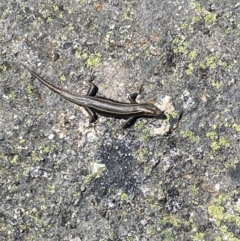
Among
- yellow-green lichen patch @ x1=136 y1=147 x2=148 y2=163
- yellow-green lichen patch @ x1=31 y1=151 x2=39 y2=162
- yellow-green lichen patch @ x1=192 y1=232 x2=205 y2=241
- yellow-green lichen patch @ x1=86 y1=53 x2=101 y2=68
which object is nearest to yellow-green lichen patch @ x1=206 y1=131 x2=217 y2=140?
yellow-green lichen patch @ x1=136 y1=147 x2=148 y2=163

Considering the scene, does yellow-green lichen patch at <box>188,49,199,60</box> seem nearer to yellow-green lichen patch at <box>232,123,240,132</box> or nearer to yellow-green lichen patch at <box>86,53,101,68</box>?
yellow-green lichen patch at <box>232,123,240,132</box>

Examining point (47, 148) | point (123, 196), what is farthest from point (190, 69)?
point (47, 148)

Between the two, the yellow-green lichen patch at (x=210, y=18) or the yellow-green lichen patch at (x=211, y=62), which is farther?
the yellow-green lichen patch at (x=210, y=18)

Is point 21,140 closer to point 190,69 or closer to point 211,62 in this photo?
point 190,69

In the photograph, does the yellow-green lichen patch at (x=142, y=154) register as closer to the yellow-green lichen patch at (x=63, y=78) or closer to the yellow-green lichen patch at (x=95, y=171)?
the yellow-green lichen patch at (x=95, y=171)

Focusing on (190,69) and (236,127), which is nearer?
(236,127)

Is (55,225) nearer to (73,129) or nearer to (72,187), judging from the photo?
(72,187)

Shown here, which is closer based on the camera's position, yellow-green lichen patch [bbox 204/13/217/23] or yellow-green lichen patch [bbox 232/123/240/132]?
yellow-green lichen patch [bbox 232/123/240/132]

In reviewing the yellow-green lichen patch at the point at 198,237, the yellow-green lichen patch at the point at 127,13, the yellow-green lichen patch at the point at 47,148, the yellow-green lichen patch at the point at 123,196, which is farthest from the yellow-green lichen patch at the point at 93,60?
the yellow-green lichen patch at the point at 198,237

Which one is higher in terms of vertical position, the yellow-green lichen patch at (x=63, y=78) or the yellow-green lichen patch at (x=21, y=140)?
the yellow-green lichen patch at (x=63, y=78)
